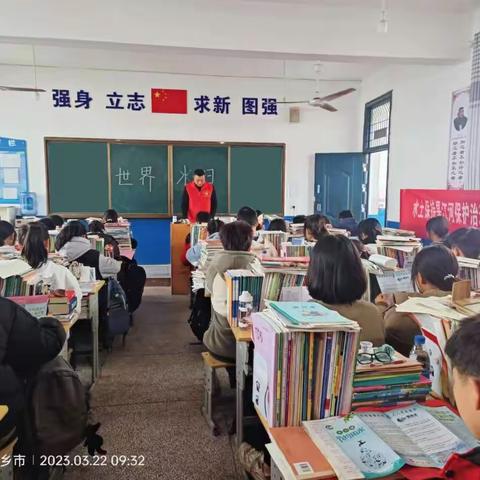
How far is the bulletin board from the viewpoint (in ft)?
22.7

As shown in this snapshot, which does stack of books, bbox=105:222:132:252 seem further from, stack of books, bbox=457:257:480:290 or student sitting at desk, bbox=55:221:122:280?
stack of books, bbox=457:257:480:290

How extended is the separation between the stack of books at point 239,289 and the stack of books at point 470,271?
1.09 metres

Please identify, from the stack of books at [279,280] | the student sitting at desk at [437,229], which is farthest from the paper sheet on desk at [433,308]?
the student sitting at desk at [437,229]

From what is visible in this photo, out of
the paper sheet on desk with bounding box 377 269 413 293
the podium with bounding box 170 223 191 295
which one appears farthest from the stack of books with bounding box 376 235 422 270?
the podium with bounding box 170 223 191 295

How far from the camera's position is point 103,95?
7.06m

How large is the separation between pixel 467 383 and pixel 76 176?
7107 mm

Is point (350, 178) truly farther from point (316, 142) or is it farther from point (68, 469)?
point (68, 469)

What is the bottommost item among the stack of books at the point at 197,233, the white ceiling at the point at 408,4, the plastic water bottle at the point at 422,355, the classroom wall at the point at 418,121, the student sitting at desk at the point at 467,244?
the plastic water bottle at the point at 422,355

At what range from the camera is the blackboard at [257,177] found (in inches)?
295

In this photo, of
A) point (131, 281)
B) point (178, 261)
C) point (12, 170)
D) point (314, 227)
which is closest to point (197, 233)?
point (178, 261)

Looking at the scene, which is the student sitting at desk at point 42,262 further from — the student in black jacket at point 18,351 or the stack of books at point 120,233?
the stack of books at point 120,233

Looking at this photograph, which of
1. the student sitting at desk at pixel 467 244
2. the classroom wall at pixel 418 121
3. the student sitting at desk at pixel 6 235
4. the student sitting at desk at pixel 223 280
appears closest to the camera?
the student sitting at desk at pixel 223 280

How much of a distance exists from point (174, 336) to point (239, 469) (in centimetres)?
215

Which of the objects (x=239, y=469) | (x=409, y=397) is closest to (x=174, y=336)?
(x=239, y=469)
